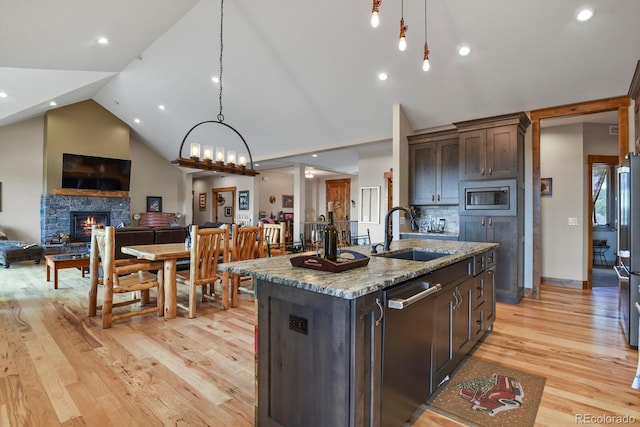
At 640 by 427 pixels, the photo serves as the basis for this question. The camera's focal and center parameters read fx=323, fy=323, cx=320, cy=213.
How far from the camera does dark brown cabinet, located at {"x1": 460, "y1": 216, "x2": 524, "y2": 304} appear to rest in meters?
4.23

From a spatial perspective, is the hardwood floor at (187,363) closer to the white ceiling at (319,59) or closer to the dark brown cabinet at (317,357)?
the dark brown cabinet at (317,357)

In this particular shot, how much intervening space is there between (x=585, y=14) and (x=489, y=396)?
11.8 feet

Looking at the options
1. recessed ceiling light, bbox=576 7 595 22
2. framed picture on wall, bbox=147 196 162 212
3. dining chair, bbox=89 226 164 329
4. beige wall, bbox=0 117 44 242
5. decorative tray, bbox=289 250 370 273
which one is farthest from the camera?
framed picture on wall, bbox=147 196 162 212

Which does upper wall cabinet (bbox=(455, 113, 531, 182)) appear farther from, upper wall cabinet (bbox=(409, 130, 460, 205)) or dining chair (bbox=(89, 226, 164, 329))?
dining chair (bbox=(89, 226, 164, 329))

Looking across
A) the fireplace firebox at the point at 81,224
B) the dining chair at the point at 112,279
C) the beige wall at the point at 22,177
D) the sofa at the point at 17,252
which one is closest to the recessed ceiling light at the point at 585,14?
the dining chair at the point at 112,279

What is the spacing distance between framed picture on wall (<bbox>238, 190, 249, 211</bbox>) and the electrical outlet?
1005 cm

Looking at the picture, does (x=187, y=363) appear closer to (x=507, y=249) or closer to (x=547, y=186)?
(x=507, y=249)

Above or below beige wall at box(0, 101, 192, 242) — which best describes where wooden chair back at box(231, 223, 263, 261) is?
below

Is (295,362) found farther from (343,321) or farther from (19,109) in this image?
(19,109)

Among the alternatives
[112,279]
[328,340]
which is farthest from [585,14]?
[112,279]

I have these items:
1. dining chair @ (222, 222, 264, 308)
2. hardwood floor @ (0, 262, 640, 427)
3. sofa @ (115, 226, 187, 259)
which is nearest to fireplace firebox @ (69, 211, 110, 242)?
sofa @ (115, 226, 187, 259)

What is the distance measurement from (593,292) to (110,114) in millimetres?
11794

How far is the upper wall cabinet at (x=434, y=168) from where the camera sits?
16.5 feet

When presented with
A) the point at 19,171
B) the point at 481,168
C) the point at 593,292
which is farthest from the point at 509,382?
the point at 19,171
